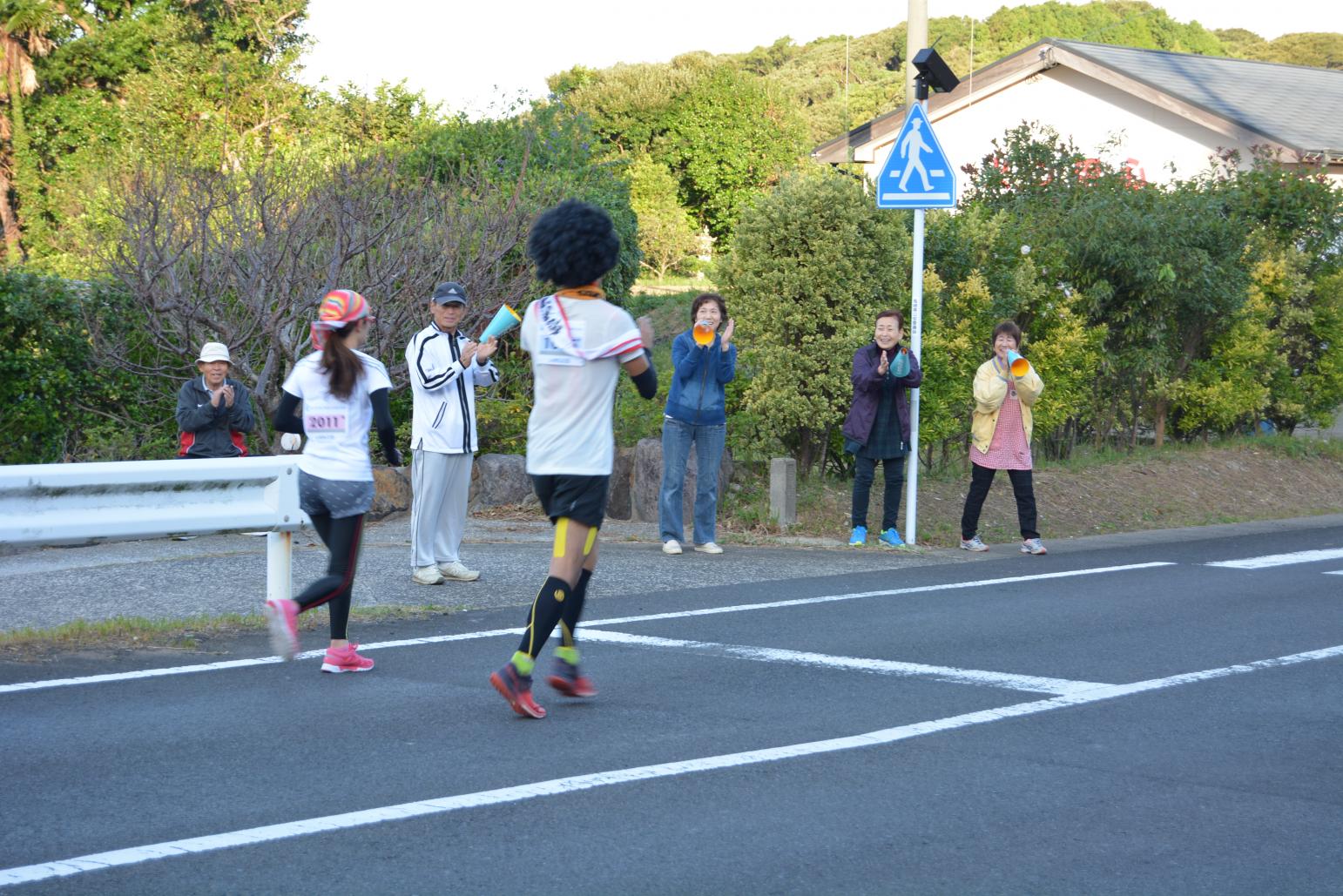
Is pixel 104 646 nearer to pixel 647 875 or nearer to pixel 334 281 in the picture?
pixel 647 875

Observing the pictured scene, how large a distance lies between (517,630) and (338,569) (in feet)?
4.85

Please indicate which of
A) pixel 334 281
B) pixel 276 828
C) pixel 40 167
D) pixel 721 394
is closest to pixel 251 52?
pixel 40 167

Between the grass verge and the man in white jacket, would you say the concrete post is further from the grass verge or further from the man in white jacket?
the grass verge

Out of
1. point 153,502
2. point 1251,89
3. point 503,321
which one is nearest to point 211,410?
point 153,502

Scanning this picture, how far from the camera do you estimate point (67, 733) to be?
588 centimetres

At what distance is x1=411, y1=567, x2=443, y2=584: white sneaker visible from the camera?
964 centimetres

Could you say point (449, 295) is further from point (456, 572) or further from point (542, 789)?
point (542, 789)

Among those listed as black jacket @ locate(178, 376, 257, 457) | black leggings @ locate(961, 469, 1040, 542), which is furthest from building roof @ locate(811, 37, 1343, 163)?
black jacket @ locate(178, 376, 257, 457)

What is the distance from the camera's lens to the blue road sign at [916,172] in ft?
39.1

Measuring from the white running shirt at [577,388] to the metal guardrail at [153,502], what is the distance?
230 cm

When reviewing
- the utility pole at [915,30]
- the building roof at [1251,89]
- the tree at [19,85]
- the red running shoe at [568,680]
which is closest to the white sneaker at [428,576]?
the red running shoe at [568,680]

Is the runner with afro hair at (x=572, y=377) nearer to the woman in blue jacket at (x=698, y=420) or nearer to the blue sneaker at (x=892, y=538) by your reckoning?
the woman in blue jacket at (x=698, y=420)

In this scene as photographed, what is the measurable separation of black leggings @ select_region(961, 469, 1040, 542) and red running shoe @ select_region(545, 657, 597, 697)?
6482mm

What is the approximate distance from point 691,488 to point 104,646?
598 centimetres
